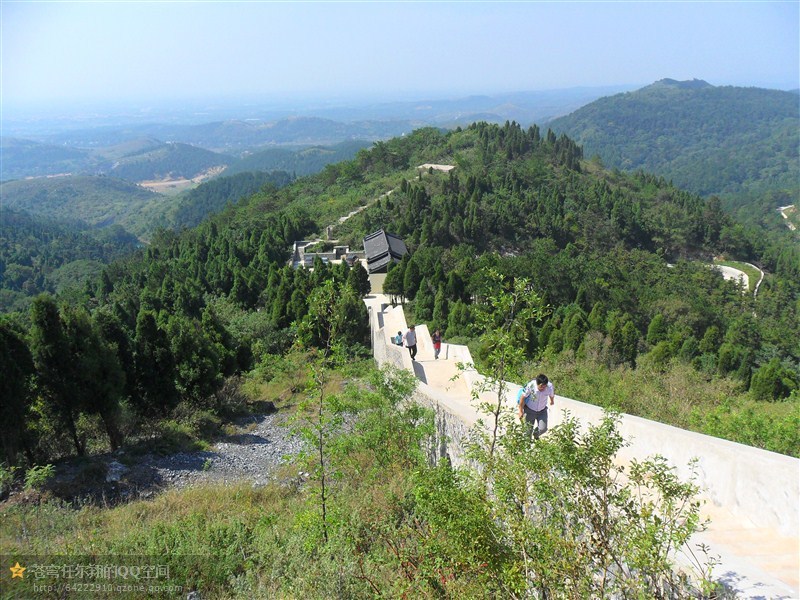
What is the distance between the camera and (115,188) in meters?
158

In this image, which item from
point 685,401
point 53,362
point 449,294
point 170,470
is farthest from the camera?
point 449,294

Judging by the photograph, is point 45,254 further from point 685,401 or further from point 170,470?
point 685,401

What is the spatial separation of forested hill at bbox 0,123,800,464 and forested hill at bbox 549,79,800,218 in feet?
244

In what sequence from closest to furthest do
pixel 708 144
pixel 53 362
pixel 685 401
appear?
pixel 53 362 < pixel 685 401 < pixel 708 144

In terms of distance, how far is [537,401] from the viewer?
6.37 metres

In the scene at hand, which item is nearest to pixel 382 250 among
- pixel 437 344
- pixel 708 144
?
pixel 437 344

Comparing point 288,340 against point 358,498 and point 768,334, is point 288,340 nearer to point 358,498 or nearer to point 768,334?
point 358,498

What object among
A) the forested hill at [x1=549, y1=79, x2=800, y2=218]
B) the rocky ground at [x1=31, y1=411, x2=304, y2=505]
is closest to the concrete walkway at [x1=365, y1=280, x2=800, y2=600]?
the rocky ground at [x1=31, y1=411, x2=304, y2=505]

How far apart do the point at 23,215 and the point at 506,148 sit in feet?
368

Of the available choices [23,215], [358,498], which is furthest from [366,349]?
[23,215]

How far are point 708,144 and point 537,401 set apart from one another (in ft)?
669

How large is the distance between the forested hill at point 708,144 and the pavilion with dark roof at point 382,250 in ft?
330

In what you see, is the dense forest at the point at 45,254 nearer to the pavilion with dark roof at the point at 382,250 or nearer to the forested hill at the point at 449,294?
the forested hill at the point at 449,294

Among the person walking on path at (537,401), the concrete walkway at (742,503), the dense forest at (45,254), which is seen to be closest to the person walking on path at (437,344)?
the concrete walkway at (742,503)
